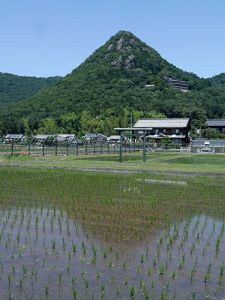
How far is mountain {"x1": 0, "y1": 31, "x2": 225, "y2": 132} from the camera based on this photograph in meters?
80.2

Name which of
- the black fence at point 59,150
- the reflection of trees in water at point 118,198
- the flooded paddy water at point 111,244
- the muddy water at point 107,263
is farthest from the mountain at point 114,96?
the muddy water at point 107,263

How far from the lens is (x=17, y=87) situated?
12912 cm

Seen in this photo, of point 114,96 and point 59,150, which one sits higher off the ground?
point 114,96

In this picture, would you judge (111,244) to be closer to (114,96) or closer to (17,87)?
(114,96)

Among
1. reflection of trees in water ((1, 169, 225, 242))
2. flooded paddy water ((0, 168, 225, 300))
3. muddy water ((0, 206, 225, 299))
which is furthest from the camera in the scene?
reflection of trees in water ((1, 169, 225, 242))

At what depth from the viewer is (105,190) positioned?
14.1m

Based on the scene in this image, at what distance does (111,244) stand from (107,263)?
1.05 meters

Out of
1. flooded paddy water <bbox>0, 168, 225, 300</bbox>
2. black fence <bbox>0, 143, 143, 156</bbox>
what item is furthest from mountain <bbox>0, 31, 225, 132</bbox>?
flooded paddy water <bbox>0, 168, 225, 300</bbox>

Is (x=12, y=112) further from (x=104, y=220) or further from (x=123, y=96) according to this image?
(x=104, y=220)

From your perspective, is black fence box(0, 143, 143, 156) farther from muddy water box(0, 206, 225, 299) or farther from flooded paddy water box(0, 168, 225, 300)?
muddy water box(0, 206, 225, 299)

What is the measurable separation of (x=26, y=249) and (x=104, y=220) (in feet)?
8.53

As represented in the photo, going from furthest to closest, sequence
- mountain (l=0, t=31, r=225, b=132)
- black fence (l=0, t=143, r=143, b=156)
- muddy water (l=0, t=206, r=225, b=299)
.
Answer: mountain (l=0, t=31, r=225, b=132)
black fence (l=0, t=143, r=143, b=156)
muddy water (l=0, t=206, r=225, b=299)

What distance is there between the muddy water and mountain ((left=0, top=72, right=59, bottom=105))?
10987 cm

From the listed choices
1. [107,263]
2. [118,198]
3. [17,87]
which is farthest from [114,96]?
[107,263]
